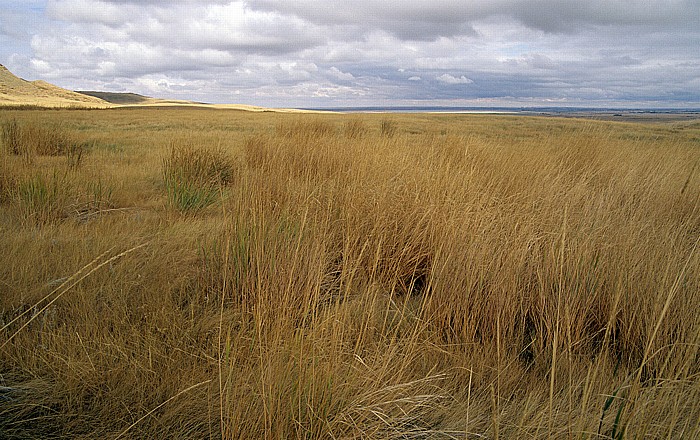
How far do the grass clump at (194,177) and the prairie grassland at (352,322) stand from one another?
558mm

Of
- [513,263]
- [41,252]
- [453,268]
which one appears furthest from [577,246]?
[41,252]

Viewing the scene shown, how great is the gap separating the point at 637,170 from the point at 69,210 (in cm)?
591

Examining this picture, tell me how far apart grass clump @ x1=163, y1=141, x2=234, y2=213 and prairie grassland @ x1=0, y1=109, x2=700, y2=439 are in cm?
56

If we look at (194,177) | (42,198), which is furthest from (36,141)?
(42,198)

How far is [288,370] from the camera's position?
4.24 feet

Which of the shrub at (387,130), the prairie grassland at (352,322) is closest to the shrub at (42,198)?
the prairie grassland at (352,322)

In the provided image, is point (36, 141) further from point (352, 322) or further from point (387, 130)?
point (387, 130)

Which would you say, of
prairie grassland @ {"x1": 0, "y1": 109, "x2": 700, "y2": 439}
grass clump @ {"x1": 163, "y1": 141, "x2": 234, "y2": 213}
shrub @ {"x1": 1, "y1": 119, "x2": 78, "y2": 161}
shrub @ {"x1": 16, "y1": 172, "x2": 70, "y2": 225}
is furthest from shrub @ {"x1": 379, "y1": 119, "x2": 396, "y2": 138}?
prairie grassland @ {"x1": 0, "y1": 109, "x2": 700, "y2": 439}

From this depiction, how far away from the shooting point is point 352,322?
194 centimetres

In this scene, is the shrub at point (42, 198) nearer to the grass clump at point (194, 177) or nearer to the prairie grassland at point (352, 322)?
the prairie grassland at point (352, 322)

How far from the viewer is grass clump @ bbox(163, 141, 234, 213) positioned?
13.6 feet

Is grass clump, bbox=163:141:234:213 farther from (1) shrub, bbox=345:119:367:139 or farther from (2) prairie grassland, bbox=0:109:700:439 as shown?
(1) shrub, bbox=345:119:367:139

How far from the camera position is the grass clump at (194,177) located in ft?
13.6

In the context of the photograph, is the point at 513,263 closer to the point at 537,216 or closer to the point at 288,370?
the point at 537,216
